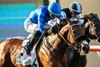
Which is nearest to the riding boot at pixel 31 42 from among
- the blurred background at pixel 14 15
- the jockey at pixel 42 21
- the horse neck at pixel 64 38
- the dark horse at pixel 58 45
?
the jockey at pixel 42 21

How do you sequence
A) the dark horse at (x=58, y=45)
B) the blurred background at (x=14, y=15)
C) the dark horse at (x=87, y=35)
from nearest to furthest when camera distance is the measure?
the dark horse at (x=58, y=45) < the dark horse at (x=87, y=35) < the blurred background at (x=14, y=15)

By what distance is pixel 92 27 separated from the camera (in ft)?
26.4

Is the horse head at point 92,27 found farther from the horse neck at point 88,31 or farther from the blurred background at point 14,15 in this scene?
the blurred background at point 14,15

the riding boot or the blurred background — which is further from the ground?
the riding boot

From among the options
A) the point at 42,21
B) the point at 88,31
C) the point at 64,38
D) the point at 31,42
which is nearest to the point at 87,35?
the point at 88,31

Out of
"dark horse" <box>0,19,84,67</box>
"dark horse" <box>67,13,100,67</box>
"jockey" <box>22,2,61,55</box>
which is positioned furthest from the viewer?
"dark horse" <box>67,13,100,67</box>

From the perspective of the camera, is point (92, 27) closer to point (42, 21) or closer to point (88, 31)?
point (88, 31)

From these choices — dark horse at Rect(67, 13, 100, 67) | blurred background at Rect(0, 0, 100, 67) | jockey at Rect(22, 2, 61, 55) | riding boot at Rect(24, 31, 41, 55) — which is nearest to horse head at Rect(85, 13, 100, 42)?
dark horse at Rect(67, 13, 100, 67)

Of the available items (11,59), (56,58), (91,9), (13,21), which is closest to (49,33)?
(56,58)

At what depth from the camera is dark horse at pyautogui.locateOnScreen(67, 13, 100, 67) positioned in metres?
7.95

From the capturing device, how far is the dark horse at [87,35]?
7949mm

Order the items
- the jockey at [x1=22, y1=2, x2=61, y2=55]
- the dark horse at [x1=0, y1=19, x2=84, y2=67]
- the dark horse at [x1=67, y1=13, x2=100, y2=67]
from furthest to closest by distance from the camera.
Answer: the dark horse at [x1=67, y1=13, x2=100, y2=67] < the jockey at [x1=22, y1=2, x2=61, y2=55] < the dark horse at [x1=0, y1=19, x2=84, y2=67]

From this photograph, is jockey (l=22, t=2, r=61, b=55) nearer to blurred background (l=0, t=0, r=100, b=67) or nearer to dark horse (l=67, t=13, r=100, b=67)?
dark horse (l=67, t=13, r=100, b=67)

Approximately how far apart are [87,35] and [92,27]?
186 millimetres
